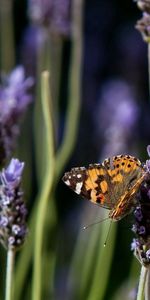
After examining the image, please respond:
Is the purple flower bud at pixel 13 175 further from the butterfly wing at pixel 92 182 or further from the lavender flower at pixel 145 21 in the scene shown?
the lavender flower at pixel 145 21

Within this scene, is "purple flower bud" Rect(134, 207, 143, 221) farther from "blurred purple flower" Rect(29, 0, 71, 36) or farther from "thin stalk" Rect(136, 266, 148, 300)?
"blurred purple flower" Rect(29, 0, 71, 36)

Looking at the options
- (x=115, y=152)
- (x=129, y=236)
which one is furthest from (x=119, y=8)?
(x=115, y=152)

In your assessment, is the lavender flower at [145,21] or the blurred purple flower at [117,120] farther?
the blurred purple flower at [117,120]

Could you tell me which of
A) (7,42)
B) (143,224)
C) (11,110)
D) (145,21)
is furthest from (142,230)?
(7,42)

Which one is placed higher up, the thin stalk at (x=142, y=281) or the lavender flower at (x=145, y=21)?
the lavender flower at (x=145, y=21)

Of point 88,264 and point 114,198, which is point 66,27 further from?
point 114,198

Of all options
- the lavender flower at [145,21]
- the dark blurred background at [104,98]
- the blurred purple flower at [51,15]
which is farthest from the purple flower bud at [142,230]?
the blurred purple flower at [51,15]
